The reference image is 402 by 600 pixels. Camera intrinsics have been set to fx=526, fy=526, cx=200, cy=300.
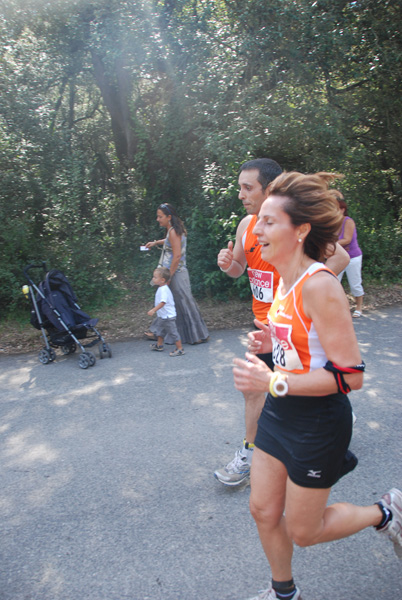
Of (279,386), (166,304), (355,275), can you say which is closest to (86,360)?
(166,304)

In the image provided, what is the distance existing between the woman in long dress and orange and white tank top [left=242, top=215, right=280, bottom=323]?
3456 mm

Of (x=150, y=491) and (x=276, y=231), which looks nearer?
(x=276, y=231)

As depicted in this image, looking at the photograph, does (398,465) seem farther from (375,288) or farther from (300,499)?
(375,288)

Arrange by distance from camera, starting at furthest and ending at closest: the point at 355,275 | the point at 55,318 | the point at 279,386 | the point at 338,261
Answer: the point at 355,275
the point at 55,318
the point at 338,261
the point at 279,386

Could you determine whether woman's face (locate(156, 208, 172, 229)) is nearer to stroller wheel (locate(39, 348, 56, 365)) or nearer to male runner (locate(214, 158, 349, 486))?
stroller wheel (locate(39, 348, 56, 365))

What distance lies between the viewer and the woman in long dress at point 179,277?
22.9ft

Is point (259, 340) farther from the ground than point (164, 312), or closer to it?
farther from the ground

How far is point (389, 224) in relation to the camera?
11141 mm

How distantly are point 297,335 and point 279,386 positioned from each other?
0.23 metres

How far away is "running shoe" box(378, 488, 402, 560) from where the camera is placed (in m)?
2.48

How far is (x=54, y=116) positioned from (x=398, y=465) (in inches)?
339

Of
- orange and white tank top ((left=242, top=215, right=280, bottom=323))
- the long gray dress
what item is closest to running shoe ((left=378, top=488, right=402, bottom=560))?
orange and white tank top ((left=242, top=215, right=280, bottom=323))

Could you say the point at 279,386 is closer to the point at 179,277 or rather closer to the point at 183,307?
the point at 183,307

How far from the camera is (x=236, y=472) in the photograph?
11.8 feet
